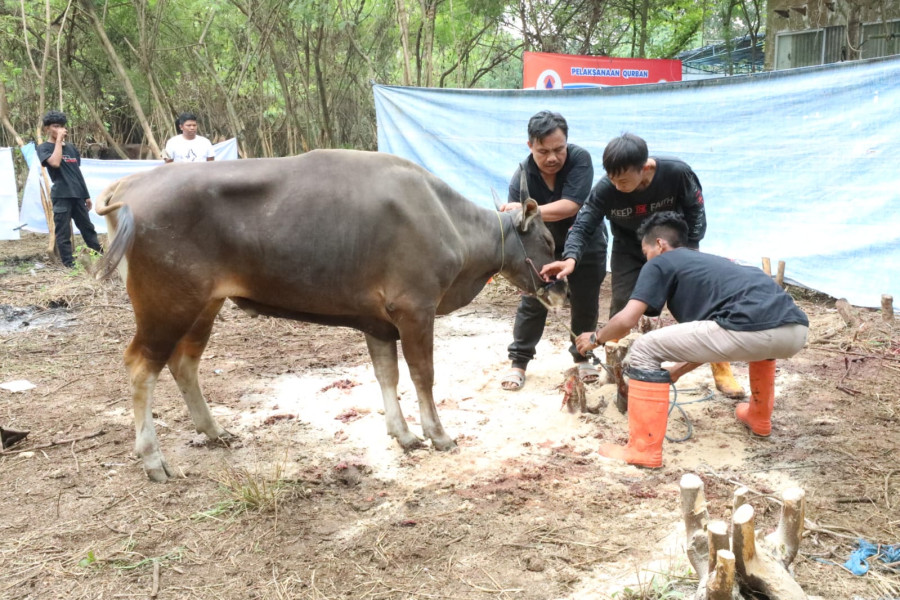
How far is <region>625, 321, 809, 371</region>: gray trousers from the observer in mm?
3699

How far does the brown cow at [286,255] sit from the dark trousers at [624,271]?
1.27 meters

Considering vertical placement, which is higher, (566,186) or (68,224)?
(566,186)

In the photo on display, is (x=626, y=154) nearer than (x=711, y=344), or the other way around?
(x=711, y=344)

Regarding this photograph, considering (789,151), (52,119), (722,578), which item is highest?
(52,119)

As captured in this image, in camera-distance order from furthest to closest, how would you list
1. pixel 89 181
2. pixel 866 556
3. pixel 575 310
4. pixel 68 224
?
pixel 89 181, pixel 68 224, pixel 575 310, pixel 866 556

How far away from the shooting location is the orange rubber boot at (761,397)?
4062mm

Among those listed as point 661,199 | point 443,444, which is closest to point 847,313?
point 661,199

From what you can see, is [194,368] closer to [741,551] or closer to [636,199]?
[636,199]

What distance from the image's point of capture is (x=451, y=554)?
3.08 m

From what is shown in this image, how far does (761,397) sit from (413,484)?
203cm

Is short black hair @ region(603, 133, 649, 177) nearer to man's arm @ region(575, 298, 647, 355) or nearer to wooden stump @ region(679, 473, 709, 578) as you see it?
man's arm @ region(575, 298, 647, 355)

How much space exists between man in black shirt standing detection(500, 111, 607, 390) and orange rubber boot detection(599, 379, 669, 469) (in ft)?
4.46

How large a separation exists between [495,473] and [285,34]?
508 inches

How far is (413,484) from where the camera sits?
3.81 m
